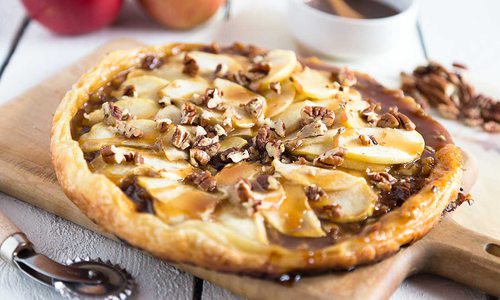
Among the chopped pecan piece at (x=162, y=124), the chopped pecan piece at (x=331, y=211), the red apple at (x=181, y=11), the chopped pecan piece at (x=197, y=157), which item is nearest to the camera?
the chopped pecan piece at (x=331, y=211)

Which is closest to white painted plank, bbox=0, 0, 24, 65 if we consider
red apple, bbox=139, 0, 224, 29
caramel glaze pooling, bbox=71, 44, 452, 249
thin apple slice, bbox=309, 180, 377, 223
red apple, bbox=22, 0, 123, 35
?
red apple, bbox=22, 0, 123, 35

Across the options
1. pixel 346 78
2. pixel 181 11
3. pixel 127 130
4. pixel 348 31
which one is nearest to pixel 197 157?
pixel 127 130

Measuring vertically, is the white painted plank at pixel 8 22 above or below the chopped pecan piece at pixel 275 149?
below

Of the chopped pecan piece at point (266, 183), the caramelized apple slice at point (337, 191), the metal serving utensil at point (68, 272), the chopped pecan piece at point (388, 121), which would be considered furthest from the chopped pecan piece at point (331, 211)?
the metal serving utensil at point (68, 272)

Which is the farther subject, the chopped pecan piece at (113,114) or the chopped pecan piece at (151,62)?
the chopped pecan piece at (151,62)

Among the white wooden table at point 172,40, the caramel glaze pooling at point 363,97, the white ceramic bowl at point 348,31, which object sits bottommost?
the white wooden table at point 172,40

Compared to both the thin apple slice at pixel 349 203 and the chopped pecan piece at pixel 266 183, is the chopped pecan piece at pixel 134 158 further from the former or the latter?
the thin apple slice at pixel 349 203

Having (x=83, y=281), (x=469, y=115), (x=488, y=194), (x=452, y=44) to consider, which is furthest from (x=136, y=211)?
(x=452, y=44)

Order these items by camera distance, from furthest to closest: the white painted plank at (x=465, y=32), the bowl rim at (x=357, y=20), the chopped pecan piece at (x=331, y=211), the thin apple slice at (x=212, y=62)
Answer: the white painted plank at (x=465, y=32) < the bowl rim at (x=357, y=20) < the thin apple slice at (x=212, y=62) < the chopped pecan piece at (x=331, y=211)
